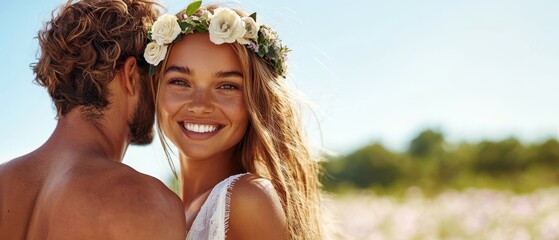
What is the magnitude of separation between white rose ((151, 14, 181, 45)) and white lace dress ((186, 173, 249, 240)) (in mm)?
686

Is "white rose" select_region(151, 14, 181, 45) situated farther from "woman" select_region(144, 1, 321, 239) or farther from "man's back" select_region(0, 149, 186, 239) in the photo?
"man's back" select_region(0, 149, 186, 239)

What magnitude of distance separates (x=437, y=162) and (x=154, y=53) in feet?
127

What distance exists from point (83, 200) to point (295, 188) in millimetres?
1410

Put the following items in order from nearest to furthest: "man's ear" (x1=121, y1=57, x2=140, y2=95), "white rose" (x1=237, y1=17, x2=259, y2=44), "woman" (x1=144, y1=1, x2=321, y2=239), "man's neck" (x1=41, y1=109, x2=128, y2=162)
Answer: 1. "man's neck" (x1=41, y1=109, x2=128, y2=162)
2. "man's ear" (x1=121, y1=57, x2=140, y2=95)
3. "woman" (x1=144, y1=1, x2=321, y2=239)
4. "white rose" (x1=237, y1=17, x2=259, y2=44)

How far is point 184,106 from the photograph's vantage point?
3475 mm

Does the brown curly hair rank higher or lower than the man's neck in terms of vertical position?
higher

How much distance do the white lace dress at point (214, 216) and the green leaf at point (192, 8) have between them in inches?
36.1

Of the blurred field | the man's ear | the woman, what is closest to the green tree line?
the blurred field

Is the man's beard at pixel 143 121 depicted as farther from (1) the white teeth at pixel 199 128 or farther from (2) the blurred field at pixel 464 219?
(2) the blurred field at pixel 464 219

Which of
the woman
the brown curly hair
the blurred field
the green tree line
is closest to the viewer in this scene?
the brown curly hair

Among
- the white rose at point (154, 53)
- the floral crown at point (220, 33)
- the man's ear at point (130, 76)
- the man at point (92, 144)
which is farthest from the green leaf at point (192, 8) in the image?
the man's ear at point (130, 76)

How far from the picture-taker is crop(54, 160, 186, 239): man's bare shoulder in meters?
2.45

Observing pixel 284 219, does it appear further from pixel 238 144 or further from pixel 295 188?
pixel 238 144

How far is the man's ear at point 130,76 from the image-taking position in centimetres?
305
